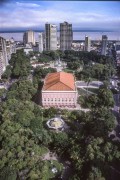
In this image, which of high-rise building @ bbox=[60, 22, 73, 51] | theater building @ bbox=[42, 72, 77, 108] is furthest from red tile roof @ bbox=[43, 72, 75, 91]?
high-rise building @ bbox=[60, 22, 73, 51]

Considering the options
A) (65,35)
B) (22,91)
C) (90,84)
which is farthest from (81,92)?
(65,35)

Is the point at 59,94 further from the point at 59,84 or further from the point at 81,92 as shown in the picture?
the point at 81,92

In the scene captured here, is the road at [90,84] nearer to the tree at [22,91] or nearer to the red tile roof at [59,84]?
the red tile roof at [59,84]

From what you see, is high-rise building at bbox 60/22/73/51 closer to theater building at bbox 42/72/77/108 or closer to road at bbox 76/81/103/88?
road at bbox 76/81/103/88

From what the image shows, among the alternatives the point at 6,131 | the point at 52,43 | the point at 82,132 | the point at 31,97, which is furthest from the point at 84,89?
the point at 52,43

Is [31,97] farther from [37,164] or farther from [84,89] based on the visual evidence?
[37,164]
